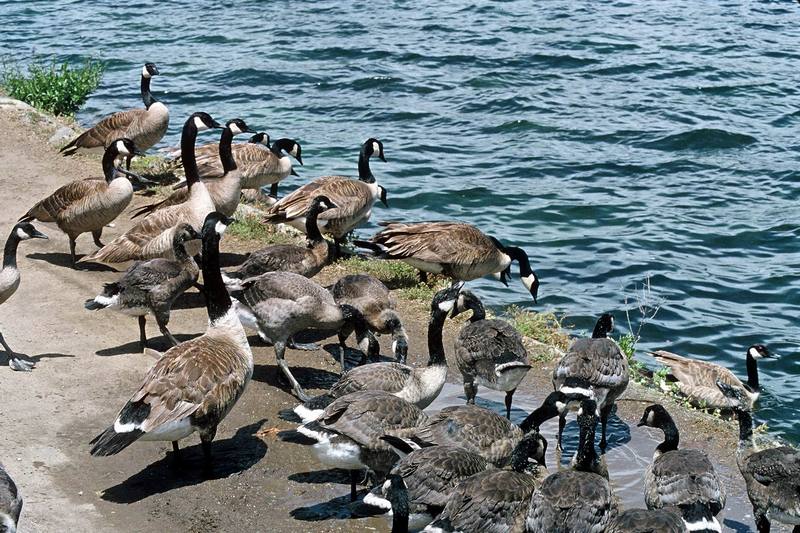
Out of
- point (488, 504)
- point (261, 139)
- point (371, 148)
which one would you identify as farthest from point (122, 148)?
point (488, 504)

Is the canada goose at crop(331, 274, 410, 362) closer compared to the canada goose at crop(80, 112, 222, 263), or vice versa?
the canada goose at crop(331, 274, 410, 362)

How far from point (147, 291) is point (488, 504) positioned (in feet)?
16.3

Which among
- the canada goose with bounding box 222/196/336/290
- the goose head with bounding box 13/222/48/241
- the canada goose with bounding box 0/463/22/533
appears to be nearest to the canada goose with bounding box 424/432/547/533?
the canada goose with bounding box 0/463/22/533

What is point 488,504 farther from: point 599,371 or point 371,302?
point 371,302

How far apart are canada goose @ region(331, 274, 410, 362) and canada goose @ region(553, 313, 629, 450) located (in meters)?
1.86

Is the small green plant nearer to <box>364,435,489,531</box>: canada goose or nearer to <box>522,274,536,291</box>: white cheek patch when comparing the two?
<box>522,274,536,291</box>: white cheek patch

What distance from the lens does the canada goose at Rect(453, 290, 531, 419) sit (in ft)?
33.7

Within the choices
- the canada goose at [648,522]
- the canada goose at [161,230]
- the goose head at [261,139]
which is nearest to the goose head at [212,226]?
the canada goose at [161,230]

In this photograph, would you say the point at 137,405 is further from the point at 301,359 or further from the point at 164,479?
the point at 301,359

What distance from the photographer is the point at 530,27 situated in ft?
98.1

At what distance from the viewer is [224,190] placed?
14.6m

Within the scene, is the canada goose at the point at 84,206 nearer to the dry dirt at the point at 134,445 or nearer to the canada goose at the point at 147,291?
the dry dirt at the point at 134,445

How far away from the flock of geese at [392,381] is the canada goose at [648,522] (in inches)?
0.6

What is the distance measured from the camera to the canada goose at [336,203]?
14344 mm
